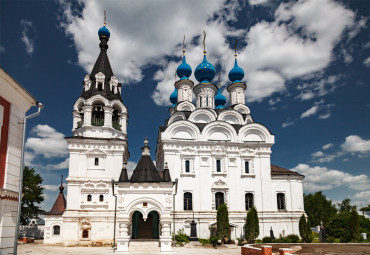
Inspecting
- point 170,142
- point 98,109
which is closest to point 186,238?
point 170,142

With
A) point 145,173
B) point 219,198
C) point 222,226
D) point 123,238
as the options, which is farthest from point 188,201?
point 123,238

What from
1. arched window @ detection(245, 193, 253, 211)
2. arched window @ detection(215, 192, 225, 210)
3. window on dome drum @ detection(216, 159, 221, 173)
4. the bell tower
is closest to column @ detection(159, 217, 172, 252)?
the bell tower

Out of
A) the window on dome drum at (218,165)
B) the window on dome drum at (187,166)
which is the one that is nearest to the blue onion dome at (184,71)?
the window on dome drum at (187,166)

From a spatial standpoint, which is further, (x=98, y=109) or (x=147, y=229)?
(x=98, y=109)

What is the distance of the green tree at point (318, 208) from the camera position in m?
40.1

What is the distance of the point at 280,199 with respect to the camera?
73.7 feet

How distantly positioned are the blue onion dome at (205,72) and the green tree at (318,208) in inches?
950

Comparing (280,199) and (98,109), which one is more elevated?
(98,109)

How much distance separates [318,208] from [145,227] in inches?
1176

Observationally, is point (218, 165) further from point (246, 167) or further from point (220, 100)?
point (220, 100)

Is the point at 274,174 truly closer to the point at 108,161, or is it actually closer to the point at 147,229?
the point at 147,229

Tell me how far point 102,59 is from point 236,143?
1158cm

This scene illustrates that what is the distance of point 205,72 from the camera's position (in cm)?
2680

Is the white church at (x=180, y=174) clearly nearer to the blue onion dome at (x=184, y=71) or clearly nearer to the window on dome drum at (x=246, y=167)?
the window on dome drum at (x=246, y=167)
